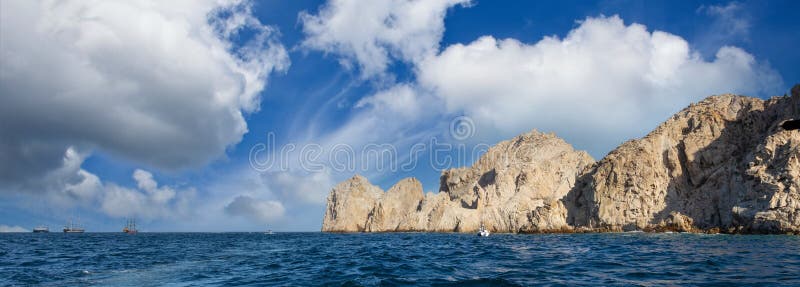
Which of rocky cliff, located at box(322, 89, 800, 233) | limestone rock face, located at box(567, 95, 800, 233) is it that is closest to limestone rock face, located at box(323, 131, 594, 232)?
rocky cliff, located at box(322, 89, 800, 233)

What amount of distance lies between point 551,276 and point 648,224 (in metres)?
85.1

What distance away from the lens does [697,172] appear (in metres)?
94.1

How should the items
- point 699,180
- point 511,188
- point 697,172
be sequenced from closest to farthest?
point 699,180 < point 697,172 < point 511,188

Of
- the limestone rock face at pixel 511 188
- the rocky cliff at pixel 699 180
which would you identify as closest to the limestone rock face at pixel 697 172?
the rocky cliff at pixel 699 180

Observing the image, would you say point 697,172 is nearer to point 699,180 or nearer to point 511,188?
point 699,180

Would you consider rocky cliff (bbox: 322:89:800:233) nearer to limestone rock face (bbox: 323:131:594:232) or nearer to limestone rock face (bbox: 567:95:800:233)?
limestone rock face (bbox: 567:95:800:233)

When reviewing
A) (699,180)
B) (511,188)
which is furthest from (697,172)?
(511,188)

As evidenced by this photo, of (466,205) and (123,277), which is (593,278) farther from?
(466,205)

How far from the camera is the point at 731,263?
23.0 meters

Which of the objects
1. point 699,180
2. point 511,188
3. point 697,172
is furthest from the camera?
point 511,188

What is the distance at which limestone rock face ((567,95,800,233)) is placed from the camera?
67875 millimetres

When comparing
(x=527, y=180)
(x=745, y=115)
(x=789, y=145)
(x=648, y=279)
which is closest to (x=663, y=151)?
(x=745, y=115)

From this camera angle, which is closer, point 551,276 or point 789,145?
point 551,276

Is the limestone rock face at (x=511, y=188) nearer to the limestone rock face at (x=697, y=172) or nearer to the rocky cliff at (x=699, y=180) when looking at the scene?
the rocky cliff at (x=699, y=180)
